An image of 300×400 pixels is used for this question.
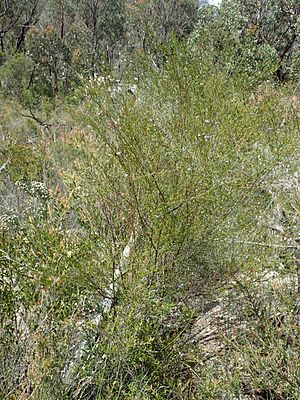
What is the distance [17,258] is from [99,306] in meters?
0.54

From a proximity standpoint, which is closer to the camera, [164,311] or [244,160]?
[164,311]

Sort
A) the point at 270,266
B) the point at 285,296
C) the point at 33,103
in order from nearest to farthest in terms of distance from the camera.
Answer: the point at 285,296 < the point at 270,266 < the point at 33,103

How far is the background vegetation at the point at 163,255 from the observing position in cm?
189

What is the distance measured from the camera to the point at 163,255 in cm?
241

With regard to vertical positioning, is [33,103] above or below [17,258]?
below

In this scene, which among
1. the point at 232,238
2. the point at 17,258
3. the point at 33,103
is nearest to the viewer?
the point at 17,258

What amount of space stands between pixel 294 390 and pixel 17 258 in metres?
1.54

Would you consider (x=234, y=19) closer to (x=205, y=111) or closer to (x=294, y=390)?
(x=205, y=111)

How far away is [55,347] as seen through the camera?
5.81 feet

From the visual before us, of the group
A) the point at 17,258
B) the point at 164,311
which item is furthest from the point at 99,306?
the point at 17,258

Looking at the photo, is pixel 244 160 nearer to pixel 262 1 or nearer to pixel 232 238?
pixel 232 238

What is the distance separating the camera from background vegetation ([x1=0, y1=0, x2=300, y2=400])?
189cm

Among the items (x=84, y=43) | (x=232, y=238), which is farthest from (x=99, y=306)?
(x=84, y=43)

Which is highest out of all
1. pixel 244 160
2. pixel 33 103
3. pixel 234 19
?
pixel 234 19
